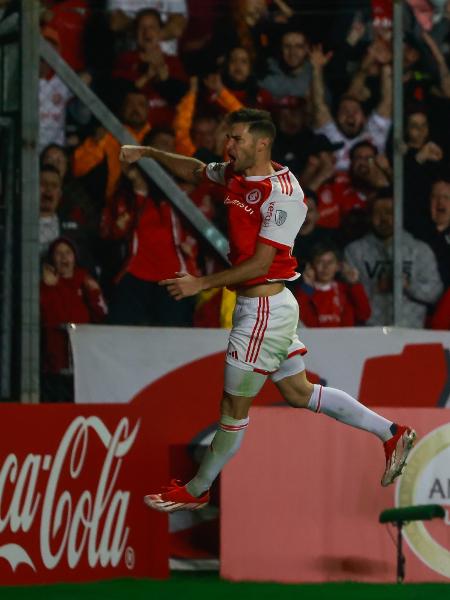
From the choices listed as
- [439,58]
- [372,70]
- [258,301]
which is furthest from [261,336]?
[439,58]

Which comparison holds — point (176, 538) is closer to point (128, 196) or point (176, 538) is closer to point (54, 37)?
point (128, 196)

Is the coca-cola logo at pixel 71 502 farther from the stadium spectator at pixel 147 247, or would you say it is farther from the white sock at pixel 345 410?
the white sock at pixel 345 410

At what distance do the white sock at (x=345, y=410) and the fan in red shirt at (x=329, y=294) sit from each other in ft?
8.61

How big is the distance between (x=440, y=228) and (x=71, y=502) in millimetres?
3443

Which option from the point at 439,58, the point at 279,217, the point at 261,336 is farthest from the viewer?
the point at 439,58

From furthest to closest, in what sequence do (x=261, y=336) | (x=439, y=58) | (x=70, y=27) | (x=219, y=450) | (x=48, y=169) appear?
(x=439, y=58)
(x=70, y=27)
(x=48, y=169)
(x=219, y=450)
(x=261, y=336)

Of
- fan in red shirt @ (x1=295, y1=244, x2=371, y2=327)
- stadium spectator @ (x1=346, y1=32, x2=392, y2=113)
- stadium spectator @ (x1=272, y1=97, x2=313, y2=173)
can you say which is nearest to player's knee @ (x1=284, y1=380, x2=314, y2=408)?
fan in red shirt @ (x1=295, y1=244, x2=371, y2=327)

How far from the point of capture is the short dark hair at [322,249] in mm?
9594

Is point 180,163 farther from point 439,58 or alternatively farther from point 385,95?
point 439,58

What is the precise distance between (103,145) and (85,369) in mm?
1551

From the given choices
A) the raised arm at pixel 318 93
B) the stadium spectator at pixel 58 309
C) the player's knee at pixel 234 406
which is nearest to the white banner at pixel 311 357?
the stadium spectator at pixel 58 309

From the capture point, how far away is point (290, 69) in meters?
9.83

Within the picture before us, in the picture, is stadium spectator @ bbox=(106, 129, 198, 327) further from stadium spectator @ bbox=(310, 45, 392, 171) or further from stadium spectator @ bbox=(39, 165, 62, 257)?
stadium spectator @ bbox=(310, 45, 392, 171)

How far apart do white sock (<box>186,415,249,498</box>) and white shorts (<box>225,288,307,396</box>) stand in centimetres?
17
